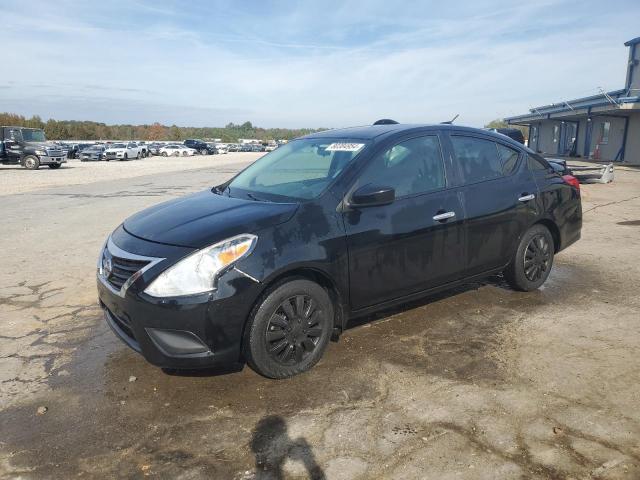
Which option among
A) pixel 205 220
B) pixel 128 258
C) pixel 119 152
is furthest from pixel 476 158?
pixel 119 152

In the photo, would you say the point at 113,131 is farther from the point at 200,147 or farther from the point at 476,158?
the point at 476,158

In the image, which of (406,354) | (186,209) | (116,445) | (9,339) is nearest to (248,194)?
(186,209)

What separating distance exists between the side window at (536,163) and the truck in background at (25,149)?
92.2ft

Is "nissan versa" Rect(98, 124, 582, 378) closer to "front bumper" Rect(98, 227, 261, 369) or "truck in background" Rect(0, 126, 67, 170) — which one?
"front bumper" Rect(98, 227, 261, 369)

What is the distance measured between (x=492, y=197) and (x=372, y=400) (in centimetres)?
229

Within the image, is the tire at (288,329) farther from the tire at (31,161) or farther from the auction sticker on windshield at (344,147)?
the tire at (31,161)

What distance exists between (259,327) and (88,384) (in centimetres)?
134

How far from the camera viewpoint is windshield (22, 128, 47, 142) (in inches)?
1055

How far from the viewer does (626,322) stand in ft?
14.4

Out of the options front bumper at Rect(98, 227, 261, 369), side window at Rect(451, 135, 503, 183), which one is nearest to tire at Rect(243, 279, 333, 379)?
front bumper at Rect(98, 227, 261, 369)

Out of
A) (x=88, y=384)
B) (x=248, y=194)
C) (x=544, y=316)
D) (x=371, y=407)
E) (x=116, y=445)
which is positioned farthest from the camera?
(x=544, y=316)

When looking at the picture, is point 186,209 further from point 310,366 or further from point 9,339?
point 9,339

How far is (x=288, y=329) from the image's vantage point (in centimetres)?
338

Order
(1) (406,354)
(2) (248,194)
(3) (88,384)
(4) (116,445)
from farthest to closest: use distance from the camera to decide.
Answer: (2) (248,194)
(1) (406,354)
(3) (88,384)
(4) (116,445)
